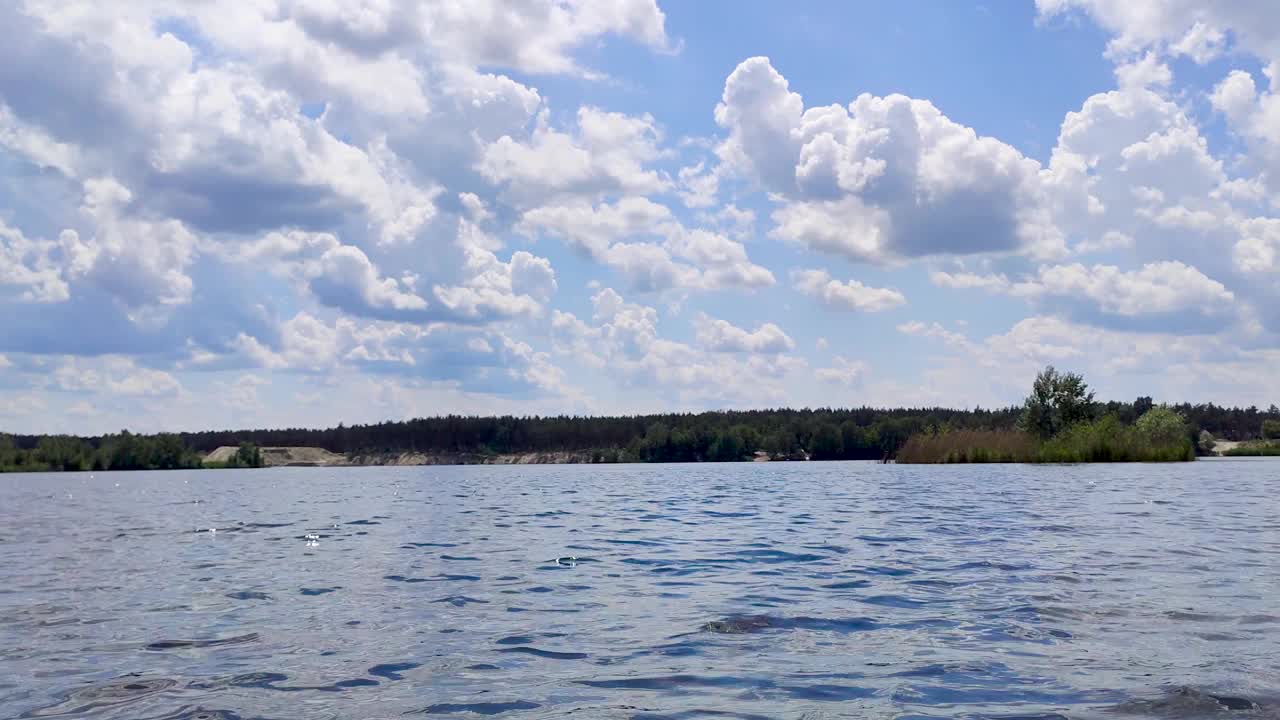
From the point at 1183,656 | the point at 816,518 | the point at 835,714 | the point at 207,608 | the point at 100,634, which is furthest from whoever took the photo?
the point at 816,518

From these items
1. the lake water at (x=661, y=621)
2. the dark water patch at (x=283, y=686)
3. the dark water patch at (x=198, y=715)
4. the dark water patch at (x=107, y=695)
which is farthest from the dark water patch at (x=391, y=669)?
the dark water patch at (x=107, y=695)

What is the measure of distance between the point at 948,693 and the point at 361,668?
24.2 ft

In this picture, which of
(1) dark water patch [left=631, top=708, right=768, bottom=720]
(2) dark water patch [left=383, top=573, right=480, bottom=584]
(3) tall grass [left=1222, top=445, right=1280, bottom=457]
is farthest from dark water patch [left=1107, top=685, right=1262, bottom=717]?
(3) tall grass [left=1222, top=445, right=1280, bottom=457]

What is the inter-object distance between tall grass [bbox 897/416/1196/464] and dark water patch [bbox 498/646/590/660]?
103483 mm

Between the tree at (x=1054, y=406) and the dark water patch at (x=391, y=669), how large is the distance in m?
129

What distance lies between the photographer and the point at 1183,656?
40.7 feet

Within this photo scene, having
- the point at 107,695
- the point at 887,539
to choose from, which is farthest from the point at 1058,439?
the point at 107,695

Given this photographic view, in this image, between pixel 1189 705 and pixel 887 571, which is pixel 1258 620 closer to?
pixel 1189 705

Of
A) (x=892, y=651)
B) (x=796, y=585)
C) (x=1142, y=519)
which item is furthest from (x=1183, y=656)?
(x=1142, y=519)

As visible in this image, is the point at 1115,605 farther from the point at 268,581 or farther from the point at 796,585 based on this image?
the point at 268,581

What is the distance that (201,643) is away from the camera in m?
14.8

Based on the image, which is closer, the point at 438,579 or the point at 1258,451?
the point at 438,579

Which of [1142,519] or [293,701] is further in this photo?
[1142,519]

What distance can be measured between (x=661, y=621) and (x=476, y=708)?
5698mm
